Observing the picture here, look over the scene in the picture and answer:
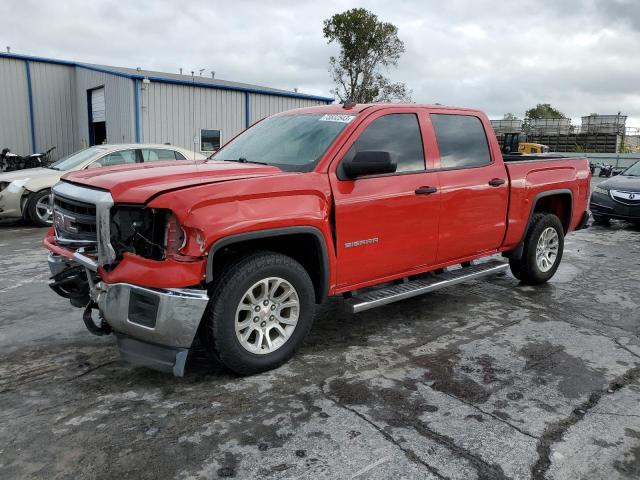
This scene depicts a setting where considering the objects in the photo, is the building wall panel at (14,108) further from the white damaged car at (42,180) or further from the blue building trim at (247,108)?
the white damaged car at (42,180)

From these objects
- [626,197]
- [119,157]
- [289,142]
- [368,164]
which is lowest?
[626,197]

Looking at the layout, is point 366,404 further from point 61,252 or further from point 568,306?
point 568,306

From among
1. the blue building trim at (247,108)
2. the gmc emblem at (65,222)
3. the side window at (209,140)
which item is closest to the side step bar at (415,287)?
the gmc emblem at (65,222)

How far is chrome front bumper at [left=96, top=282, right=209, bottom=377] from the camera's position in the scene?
311cm

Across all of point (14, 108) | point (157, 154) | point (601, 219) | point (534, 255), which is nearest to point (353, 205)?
point (534, 255)

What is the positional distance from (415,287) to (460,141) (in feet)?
4.99

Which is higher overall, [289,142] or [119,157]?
[289,142]

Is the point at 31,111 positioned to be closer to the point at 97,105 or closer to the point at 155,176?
the point at 97,105

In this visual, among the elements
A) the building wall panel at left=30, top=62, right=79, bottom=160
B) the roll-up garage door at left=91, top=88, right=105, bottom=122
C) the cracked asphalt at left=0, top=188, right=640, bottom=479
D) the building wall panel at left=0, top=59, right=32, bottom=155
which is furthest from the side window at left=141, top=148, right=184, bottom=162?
the building wall panel at left=30, top=62, right=79, bottom=160

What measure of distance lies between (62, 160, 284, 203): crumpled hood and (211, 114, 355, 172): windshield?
0.23 meters

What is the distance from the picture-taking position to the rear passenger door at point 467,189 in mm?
4699

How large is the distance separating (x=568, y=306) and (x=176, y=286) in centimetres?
418

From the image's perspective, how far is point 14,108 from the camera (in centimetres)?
1970

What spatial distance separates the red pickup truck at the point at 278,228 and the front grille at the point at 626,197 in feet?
22.2
